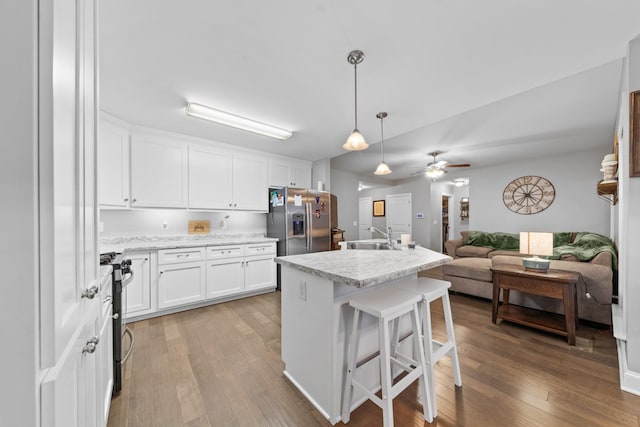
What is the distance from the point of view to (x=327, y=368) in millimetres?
1452

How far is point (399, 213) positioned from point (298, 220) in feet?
15.2

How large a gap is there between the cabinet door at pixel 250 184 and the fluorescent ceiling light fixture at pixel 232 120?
1008 millimetres

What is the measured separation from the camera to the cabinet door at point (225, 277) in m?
3.31

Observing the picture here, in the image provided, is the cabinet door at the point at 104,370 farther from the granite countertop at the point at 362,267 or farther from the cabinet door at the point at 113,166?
the cabinet door at the point at 113,166

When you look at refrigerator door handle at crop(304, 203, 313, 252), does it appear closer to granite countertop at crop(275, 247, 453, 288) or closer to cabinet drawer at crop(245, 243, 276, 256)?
cabinet drawer at crop(245, 243, 276, 256)

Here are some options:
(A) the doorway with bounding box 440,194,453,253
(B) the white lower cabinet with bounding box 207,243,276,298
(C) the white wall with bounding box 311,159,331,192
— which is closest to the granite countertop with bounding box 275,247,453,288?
(B) the white lower cabinet with bounding box 207,243,276,298

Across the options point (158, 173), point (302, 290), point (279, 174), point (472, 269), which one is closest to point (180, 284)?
point (158, 173)

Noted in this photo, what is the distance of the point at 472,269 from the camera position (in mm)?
3529

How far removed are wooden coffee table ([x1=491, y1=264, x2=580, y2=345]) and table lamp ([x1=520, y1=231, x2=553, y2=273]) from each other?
72 mm

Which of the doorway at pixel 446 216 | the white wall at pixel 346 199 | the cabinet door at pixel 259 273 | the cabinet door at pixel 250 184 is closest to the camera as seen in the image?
the cabinet door at pixel 259 273

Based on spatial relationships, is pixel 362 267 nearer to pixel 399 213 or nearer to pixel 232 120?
pixel 232 120

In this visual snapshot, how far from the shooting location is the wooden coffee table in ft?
7.55

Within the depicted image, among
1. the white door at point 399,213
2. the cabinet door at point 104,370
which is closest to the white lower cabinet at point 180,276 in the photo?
the cabinet door at point 104,370

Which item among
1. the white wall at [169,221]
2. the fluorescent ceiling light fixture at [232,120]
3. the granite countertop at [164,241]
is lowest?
the granite countertop at [164,241]
